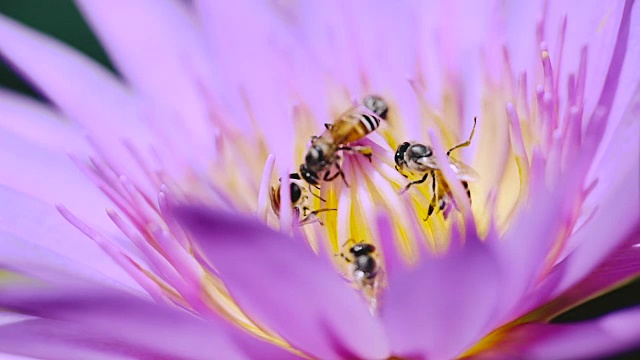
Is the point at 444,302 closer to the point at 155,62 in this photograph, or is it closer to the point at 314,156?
the point at 314,156

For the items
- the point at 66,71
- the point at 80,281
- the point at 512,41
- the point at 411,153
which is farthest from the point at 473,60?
the point at 80,281

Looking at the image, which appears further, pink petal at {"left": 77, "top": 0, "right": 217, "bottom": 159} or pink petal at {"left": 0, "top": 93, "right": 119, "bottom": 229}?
pink petal at {"left": 77, "top": 0, "right": 217, "bottom": 159}

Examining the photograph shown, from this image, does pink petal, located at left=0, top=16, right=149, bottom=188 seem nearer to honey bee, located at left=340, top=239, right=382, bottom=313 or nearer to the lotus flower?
the lotus flower

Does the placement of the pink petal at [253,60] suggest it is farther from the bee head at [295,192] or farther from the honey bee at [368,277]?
the honey bee at [368,277]

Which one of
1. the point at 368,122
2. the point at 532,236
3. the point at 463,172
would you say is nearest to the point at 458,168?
the point at 463,172

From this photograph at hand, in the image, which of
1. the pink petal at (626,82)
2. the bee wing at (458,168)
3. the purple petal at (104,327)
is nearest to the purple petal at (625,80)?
the pink petal at (626,82)

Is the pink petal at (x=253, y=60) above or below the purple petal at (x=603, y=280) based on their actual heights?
above

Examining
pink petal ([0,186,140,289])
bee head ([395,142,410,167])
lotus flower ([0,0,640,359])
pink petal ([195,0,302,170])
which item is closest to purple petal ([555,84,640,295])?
lotus flower ([0,0,640,359])
